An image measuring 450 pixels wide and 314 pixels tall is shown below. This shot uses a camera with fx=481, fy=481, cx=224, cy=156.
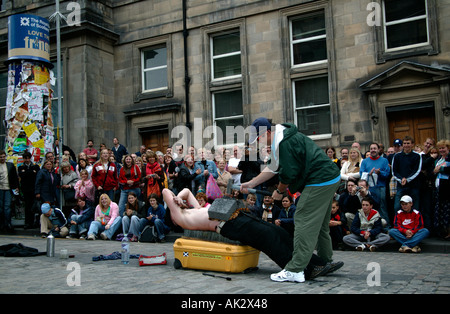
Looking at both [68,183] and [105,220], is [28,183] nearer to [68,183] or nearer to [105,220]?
[68,183]

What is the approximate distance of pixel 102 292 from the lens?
495 centimetres

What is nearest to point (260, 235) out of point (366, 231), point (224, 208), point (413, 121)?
point (224, 208)

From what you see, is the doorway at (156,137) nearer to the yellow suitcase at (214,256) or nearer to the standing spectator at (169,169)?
the standing spectator at (169,169)

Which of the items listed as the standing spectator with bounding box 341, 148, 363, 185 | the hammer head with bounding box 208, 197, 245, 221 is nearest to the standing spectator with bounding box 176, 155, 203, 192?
the standing spectator with bounding box 341, 148, 363, 185

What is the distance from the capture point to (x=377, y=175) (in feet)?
→ 33.8

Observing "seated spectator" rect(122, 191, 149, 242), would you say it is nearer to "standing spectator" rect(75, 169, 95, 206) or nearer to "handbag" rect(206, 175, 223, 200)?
"standing spectator" rect(75, 169, 95, 206)

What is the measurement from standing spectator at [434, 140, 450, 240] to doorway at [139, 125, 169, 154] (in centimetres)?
1071

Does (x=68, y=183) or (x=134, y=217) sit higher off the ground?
(x=68, y=183)

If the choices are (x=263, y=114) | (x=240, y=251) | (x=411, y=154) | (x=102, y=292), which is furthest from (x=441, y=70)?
(x=102, y=292)

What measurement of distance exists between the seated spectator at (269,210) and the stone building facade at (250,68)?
5.07m

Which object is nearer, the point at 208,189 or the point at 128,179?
the point at 208,189

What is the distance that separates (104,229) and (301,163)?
24.9 feet

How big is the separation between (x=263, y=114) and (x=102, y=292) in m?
11.8

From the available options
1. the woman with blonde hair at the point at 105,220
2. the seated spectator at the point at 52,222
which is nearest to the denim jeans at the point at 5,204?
the seated spectator at the point at 52,222
